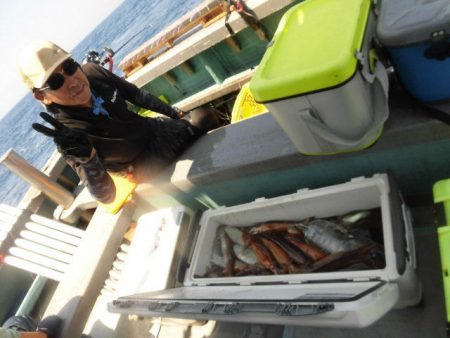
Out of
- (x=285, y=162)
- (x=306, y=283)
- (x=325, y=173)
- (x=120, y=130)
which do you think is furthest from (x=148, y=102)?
(x=306, y=283)

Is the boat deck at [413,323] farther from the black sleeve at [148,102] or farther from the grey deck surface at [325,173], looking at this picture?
the black sleeve at [148,102]

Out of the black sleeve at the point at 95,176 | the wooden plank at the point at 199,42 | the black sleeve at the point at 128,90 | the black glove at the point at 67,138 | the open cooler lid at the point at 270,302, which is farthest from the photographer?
the wooden plank at the point at 199,42

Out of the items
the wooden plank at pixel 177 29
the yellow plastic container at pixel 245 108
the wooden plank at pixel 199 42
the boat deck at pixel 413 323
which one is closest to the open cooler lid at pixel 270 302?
the boat deck at pixel 413 323

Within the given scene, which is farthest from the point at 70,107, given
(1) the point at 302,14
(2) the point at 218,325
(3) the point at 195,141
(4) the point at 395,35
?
(4) the point at 395,35

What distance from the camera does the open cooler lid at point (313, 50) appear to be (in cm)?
162

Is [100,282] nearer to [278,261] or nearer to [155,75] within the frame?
[278,261]

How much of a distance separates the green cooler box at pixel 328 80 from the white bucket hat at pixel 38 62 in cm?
176

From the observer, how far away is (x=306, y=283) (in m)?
2.11

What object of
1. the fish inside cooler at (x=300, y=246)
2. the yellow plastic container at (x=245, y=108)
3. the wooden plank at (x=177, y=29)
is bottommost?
the fish inside cooler at (x=300, y=246)

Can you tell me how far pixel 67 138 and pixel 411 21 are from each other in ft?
8.08

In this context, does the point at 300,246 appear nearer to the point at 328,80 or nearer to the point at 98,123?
the point at 328,80

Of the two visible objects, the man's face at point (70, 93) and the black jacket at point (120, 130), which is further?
the black jacket at point (120, 130)

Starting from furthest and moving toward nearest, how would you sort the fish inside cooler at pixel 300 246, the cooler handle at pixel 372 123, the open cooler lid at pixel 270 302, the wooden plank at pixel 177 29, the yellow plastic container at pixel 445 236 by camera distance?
the wooden plank at pixel 177 29 → the fish inside cooler at pixel 300 246 → the cooler handle at pixel 372 123 → the yellow plastic container at pixel 445 236 → the open cooler lid at pixel 270 302

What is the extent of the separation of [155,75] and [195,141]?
2.56 m
